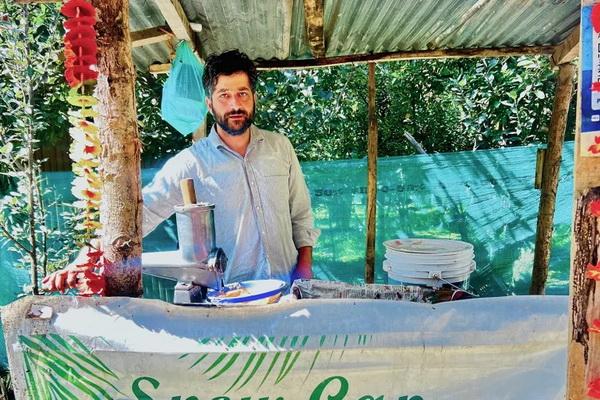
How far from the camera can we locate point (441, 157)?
4895 millimetres

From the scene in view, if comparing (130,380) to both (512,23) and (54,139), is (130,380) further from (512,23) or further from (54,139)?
(54,139)

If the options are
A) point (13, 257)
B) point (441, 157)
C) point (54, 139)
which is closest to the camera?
point (13, 257)

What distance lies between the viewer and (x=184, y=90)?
11.3 feet

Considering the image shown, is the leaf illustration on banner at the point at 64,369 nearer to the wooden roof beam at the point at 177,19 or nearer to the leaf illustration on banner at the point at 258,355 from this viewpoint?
the leaf illustration on banner at the point at 258,355

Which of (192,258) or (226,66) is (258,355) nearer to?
(192,258)

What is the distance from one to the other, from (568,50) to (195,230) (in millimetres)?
3090

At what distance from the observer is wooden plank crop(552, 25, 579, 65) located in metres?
3.47

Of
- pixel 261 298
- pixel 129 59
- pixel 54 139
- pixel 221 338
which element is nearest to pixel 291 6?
pixel 129 59

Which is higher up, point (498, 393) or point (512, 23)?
point (512, 23)

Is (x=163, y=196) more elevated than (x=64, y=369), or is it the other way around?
(x=163, y=196)

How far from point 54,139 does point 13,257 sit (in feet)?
5.55

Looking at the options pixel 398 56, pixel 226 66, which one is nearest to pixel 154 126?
pixel 398 56

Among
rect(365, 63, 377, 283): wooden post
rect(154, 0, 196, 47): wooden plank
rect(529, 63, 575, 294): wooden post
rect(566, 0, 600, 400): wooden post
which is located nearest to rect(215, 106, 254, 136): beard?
rect(154, 0, 196, 47): wooden plank

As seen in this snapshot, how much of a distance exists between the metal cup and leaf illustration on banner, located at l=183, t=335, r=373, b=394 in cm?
38
